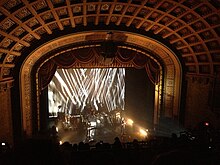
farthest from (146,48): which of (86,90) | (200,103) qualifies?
(86,90)

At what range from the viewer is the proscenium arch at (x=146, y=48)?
12256mm

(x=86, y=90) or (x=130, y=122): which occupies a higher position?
(x=86, y=90)

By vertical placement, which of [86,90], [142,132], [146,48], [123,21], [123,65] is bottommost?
[142,132]

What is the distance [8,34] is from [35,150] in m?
8.95

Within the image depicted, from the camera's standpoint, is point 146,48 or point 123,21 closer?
point 123,21

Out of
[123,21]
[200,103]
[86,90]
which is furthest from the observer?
[86,90]

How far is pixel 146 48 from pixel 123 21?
3.25 metres

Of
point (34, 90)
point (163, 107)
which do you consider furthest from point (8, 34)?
point (163, 107)

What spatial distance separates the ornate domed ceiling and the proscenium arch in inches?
20.7

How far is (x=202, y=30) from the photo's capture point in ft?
34.1

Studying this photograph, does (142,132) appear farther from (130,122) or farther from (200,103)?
(200,103)

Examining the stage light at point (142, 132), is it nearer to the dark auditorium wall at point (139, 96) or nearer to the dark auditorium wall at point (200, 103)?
the dark auditorium wall at point (139, 96)

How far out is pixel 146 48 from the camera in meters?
14.0

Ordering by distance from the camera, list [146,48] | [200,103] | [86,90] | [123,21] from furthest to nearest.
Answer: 1. [86,90]
2. [146,48]
3. [200,103]
4. [123,21]
